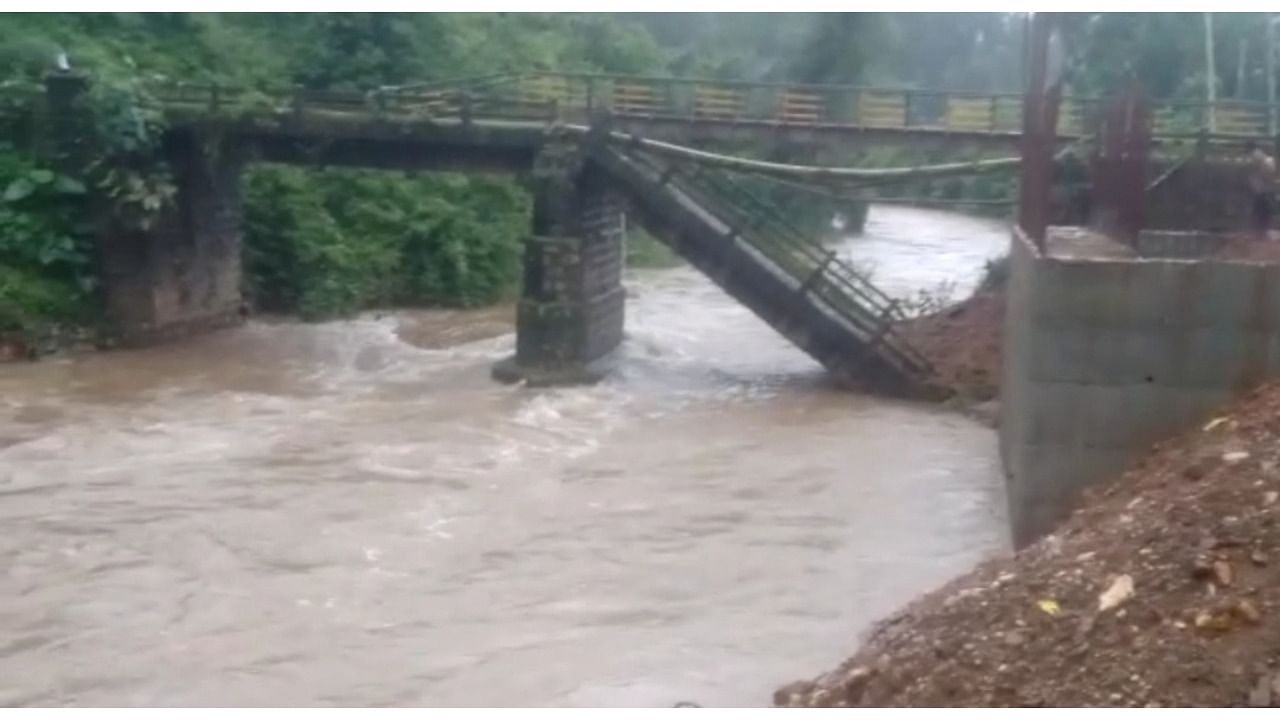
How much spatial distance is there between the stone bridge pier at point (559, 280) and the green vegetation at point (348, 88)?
768 centimetres

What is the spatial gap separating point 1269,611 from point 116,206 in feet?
87.6

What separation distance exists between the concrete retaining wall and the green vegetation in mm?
8341

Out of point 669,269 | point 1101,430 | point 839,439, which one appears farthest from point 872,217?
point 1101,430

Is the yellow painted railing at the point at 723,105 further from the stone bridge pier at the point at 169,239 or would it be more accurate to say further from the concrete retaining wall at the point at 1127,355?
the concrete retaining wall at the point at 1127,355

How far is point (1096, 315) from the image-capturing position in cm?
1512

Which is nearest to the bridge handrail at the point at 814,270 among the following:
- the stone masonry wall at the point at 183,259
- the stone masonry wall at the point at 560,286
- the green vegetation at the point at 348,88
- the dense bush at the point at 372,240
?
the stone masonry wall at the point at 560,286

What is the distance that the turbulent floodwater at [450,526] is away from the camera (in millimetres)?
14461

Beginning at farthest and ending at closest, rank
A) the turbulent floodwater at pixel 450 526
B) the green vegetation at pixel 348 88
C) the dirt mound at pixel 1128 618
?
the green vegetation at pixel 348 88 → the turbulent floodwater at pixel 450 526 → the dirt mound at pixel 1128 618

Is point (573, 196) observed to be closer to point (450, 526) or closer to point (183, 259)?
point (183, 259)

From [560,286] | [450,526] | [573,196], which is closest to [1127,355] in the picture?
[450,526]

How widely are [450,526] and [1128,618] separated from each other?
10.2m

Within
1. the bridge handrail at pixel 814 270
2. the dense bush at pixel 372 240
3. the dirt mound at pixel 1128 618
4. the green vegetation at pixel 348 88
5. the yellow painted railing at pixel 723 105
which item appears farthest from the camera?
the dense bush at pixel 372 240

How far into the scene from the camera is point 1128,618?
432 inches

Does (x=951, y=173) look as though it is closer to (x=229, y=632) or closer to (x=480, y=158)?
(x=480, y=158)
